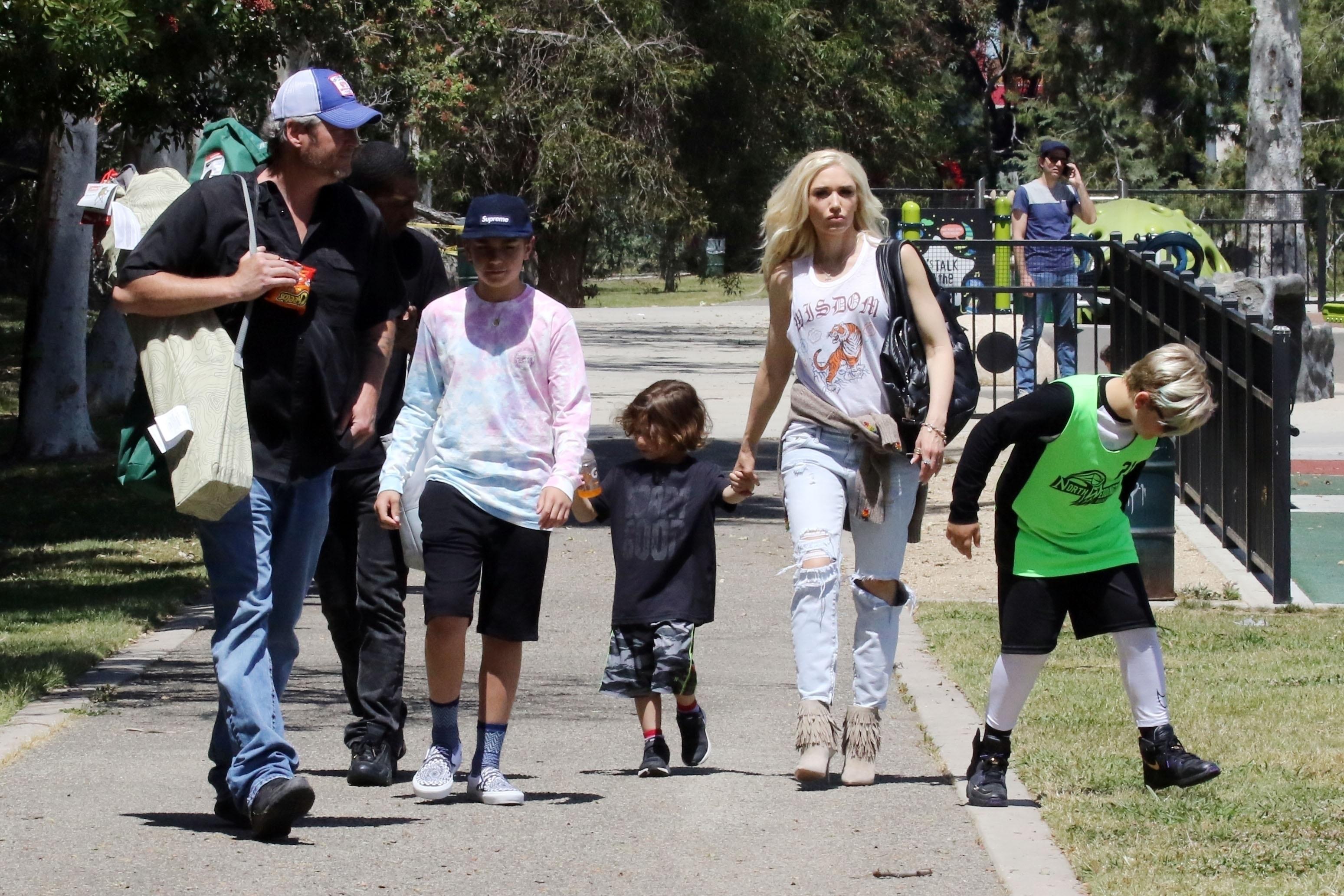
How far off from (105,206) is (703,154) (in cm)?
2533

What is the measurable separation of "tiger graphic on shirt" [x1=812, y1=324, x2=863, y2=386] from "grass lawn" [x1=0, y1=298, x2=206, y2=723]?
1.92m

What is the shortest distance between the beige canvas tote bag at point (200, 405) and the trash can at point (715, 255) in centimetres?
3013

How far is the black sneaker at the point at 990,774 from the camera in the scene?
17.4 feet

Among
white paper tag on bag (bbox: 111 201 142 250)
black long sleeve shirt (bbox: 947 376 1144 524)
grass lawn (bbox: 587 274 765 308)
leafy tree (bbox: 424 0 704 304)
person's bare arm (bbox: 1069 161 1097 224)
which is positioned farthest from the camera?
grass lawn (bbox: 587 274 765 308)

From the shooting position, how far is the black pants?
5625 millimetres

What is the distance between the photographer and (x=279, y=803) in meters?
4.70

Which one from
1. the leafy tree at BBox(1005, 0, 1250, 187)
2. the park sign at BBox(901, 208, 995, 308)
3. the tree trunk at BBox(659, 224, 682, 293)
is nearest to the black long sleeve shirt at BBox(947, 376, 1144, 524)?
the park sign at BBox(901, 208, 995, 308)

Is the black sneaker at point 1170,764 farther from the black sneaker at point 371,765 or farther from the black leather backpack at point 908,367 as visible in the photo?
the black sneaker at point 371,765

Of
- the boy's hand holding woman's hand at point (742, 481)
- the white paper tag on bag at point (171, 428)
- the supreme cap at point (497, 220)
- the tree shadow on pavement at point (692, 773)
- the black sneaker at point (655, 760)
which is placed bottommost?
the tree shadow on pavement at point (692, 773)

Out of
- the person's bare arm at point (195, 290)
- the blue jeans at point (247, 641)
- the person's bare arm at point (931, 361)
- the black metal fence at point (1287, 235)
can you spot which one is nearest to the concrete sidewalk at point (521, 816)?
the blue jeans at point (247, 641)

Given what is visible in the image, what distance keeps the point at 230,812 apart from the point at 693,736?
1.54m

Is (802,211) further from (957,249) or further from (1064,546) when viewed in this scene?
(957,249)

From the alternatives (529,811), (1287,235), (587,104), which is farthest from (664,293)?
(529,811)

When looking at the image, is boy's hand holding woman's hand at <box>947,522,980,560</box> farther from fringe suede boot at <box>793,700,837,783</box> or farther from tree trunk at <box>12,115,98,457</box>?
tree trunk at <box>12,115,98,457</box>
